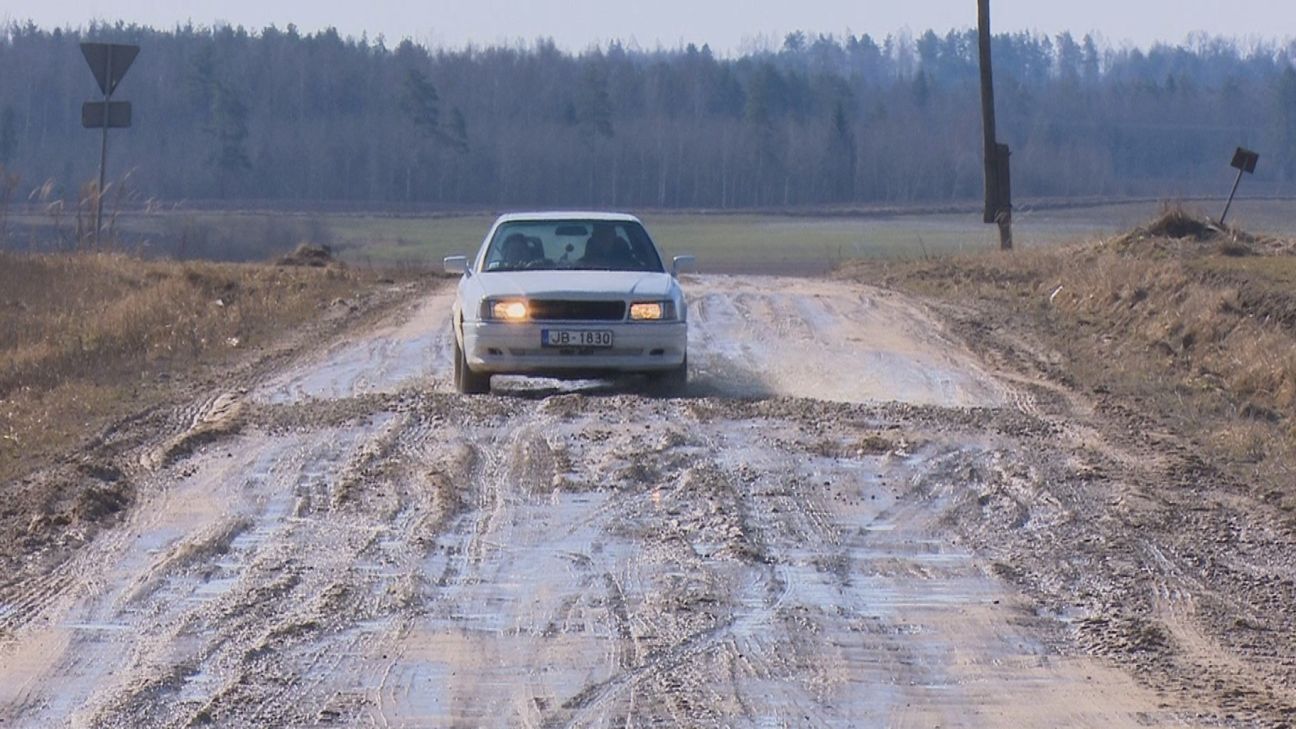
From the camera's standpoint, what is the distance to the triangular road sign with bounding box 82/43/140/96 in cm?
2283

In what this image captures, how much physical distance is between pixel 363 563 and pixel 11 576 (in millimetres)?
1421

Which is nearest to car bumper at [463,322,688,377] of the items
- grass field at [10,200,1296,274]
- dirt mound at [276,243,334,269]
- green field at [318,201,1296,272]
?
grass field at [10,200,1296,274]

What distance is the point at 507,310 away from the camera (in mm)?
12547

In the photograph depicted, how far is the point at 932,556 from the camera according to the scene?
771cm

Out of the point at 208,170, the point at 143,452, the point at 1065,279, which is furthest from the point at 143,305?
the point at 208,170

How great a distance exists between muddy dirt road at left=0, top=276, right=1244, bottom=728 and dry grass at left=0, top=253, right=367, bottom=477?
3.02 ft

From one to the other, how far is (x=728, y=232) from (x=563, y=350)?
40816mm

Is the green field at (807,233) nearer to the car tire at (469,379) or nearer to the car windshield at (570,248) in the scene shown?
the car windshield at (570,248)

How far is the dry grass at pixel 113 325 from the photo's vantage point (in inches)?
464

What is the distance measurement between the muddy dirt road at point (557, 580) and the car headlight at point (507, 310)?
2.30 feet

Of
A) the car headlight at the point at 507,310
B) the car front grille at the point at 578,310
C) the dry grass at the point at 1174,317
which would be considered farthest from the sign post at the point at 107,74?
the car front grille at the point at 578,310

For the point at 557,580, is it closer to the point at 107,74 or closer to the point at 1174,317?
the point at 1174,317

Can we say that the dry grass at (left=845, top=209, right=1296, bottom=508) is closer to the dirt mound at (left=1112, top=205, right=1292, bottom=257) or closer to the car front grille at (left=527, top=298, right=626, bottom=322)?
the dirt mound at (left=1112, top=205, right=1292, bottom=257)

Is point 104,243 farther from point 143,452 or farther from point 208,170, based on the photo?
point 208,170
